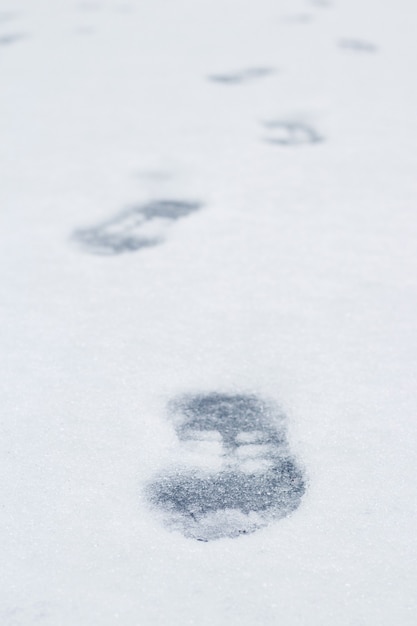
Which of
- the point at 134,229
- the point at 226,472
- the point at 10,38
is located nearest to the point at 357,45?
the point at 10,38

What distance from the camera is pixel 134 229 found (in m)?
1.37

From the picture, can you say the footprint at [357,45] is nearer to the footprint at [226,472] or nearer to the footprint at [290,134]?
the footprint at [290,134]

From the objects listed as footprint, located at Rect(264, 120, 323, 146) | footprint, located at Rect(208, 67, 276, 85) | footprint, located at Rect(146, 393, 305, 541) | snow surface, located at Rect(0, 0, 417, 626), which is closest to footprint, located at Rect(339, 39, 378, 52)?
snow surface, located at Rect(0, 0, 417, 626)

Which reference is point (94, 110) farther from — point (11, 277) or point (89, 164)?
point (11, 277)

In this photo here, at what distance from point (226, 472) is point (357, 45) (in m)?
1.62

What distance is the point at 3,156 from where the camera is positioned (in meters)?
1.65

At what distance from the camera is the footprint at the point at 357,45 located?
2158 millimetres

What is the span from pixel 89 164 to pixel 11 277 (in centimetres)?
43

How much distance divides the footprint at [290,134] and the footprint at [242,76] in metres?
0.27

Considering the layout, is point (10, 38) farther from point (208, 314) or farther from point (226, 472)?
point (226, 472)

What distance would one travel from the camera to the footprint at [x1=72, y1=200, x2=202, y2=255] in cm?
133

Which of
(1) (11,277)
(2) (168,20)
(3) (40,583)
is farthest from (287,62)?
(3) (40,583)

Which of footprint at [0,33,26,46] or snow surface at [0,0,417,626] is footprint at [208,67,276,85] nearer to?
snow surface at [0,0,417,626]

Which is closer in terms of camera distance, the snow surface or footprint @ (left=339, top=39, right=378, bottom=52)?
the snow surface
